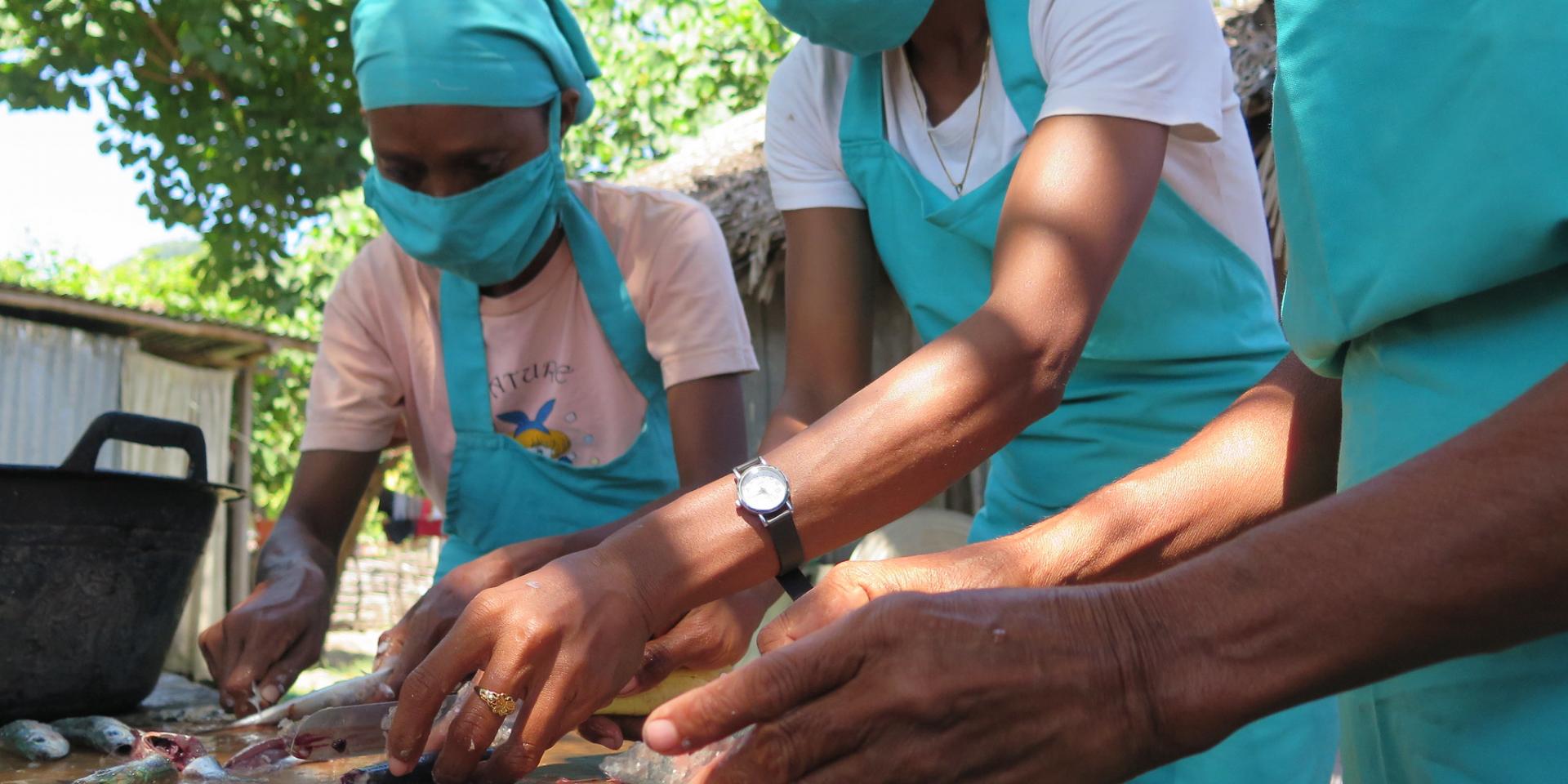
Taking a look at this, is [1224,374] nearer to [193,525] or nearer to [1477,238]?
[1477,238]

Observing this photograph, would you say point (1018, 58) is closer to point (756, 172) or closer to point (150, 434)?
point (150, 434)

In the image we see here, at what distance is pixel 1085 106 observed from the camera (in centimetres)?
177

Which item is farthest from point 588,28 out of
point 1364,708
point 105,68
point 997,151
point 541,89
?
point 1364,708

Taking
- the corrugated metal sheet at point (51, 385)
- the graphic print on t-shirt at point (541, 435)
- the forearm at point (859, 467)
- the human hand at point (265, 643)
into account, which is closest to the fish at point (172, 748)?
the human hand at point (265, 643)

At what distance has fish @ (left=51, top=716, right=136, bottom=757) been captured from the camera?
85.6 inches

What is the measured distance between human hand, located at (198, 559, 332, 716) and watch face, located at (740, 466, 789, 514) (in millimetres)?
1693

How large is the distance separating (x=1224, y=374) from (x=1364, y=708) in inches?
37.4

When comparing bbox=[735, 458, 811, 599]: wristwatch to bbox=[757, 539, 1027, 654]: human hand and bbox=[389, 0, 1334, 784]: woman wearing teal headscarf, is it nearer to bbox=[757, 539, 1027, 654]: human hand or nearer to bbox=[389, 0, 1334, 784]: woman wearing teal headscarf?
bbox=[389, 0, 1334, 784]: woman wearing teal headscarf

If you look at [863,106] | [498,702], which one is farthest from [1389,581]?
[863,106]

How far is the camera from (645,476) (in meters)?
3.06

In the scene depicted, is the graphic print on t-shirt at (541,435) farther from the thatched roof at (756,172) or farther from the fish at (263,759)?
the thatched roof at (756,172)

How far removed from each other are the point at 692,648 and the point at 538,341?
1491mm

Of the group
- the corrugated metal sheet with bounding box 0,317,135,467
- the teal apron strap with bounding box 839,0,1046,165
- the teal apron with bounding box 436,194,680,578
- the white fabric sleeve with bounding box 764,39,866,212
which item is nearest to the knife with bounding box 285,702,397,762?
the teal apron with bounding box 436,194,680,578

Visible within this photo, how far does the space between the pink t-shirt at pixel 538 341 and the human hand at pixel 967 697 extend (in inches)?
81.9
